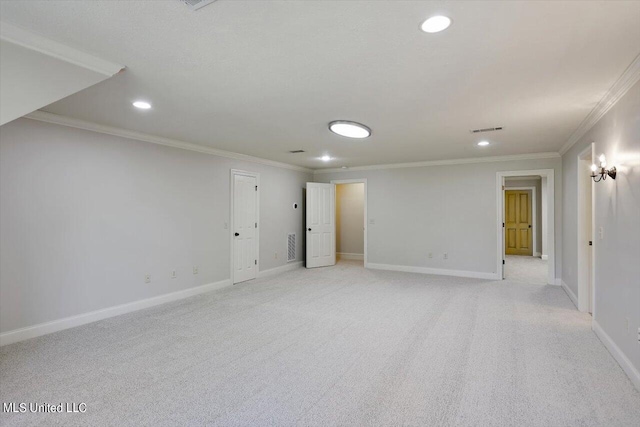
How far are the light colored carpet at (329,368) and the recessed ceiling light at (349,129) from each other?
90.4 inches

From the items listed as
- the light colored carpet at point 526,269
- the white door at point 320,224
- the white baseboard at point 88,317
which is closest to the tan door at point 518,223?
the light colored carpet at point 526,269

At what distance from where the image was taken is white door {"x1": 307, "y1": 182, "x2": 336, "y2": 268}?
24.7 feet

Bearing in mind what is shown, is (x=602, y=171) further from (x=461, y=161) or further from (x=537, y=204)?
(x=537, y=204)

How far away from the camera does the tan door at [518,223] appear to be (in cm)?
Answer: 955

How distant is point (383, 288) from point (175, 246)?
3.39 metres

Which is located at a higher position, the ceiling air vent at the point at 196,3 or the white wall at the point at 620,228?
the ceiling air vent at the point at 196,3

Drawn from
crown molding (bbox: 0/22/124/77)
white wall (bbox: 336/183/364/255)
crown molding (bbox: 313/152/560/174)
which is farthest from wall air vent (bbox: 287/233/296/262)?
crown molding (bbox: 0/22/124/77)

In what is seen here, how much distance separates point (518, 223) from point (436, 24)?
377 inches

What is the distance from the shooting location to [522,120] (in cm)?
371

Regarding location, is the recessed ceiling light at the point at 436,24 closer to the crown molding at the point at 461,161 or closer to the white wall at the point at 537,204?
the crown molding at the point at 461,161

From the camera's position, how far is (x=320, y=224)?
7.69 m

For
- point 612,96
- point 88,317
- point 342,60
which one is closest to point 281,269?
point 88,317

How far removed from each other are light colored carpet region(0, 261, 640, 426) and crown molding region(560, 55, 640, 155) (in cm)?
229

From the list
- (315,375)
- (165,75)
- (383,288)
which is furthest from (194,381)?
(383,288)
